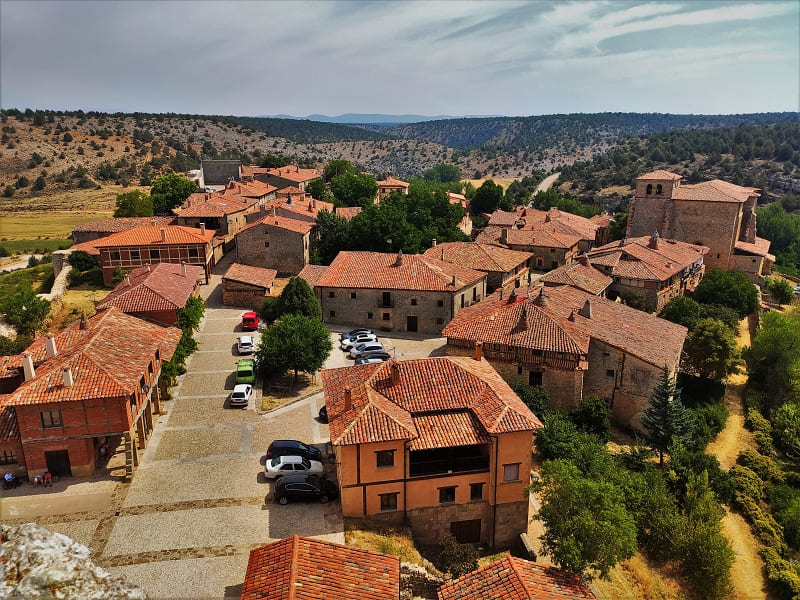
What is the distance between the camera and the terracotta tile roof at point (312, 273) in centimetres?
5285

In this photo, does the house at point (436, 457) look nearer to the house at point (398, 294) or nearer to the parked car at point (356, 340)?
the parked car at point (356, 340)

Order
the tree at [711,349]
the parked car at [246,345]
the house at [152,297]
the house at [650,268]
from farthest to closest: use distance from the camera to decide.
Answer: the house at [650,268]
the tree at [711,349]
the parked car at [246,345]
the house at [152,297]

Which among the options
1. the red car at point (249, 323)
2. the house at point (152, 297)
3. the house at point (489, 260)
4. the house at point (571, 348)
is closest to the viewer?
the house at point (152, 297)

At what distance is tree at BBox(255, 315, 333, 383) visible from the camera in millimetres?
37656

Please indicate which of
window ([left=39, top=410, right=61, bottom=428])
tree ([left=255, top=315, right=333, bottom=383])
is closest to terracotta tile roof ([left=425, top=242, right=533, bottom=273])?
tree ([left=255, top=315, right=333, bottom=383])

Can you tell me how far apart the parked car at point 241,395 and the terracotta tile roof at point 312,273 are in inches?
697

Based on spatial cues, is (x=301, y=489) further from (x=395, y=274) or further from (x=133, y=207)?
(x=133, y=207)

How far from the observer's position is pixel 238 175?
105 metres

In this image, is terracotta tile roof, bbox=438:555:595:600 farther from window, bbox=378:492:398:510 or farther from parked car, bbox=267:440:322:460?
parked car, bbox=267:440:322:460

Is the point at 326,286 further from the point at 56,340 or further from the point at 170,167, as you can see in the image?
the point at 170,167

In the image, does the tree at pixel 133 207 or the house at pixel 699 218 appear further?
the tree at pixel 133 207

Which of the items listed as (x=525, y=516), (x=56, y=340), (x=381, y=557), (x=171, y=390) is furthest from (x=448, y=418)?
(x=56, y=340)

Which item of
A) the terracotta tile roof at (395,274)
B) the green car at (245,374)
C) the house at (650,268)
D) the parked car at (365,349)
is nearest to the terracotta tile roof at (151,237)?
the terracotta tile roof at (395,274)

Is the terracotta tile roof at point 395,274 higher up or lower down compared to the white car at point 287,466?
higher up
